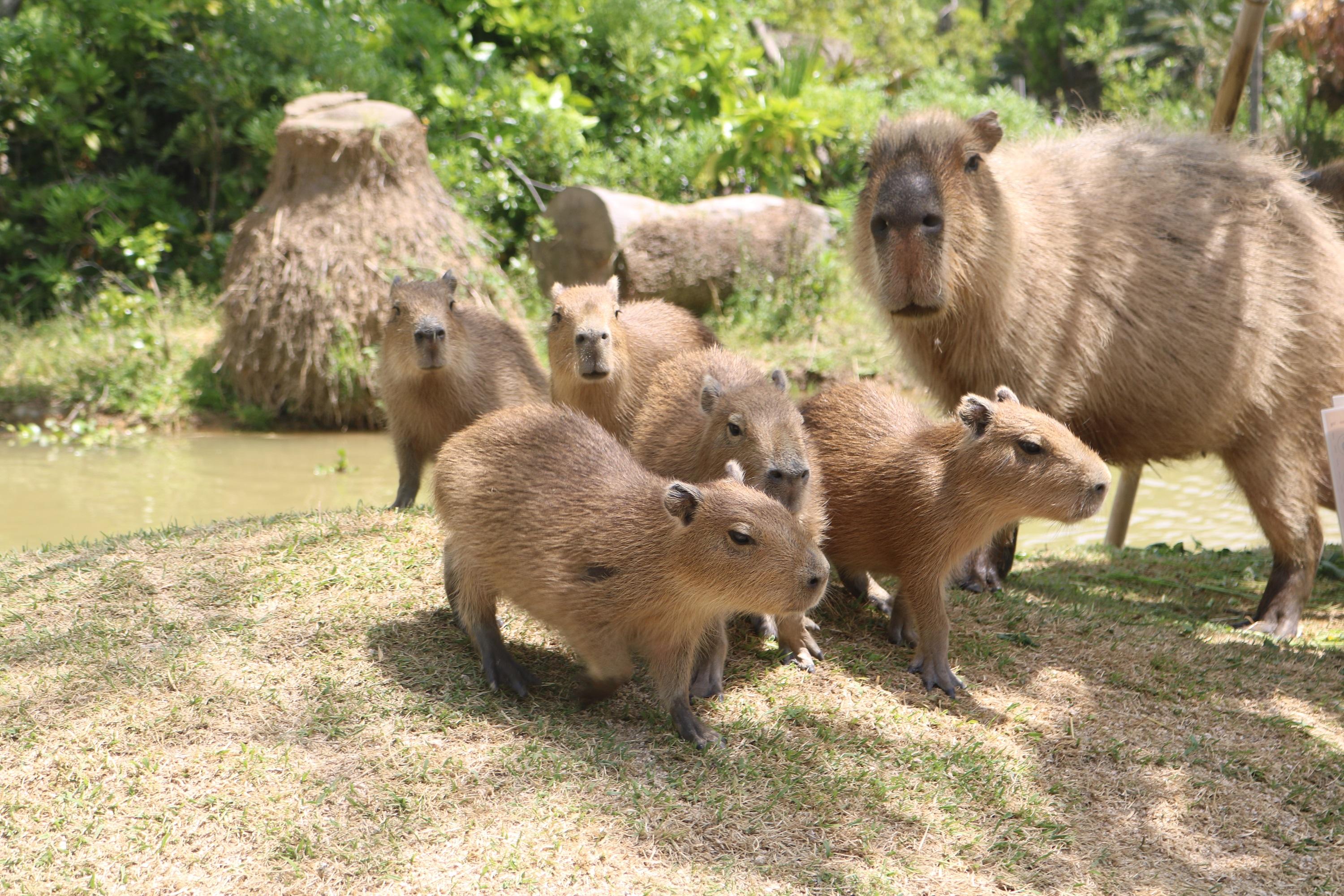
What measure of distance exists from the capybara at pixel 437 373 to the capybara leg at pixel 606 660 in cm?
243

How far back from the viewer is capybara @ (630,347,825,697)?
4031 millimetres

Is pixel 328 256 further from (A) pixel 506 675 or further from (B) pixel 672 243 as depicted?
(A) pixel 506 675

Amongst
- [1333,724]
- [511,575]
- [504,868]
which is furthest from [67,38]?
[1333,724]

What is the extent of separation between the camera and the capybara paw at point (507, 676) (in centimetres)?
392

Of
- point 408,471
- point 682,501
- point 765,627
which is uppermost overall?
point 682,501

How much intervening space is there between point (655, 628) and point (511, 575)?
0.51 meters

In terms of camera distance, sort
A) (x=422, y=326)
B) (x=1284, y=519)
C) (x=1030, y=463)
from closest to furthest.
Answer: (x=1030, y=463) → (x=1284, y=519) → (x=422, y=326)

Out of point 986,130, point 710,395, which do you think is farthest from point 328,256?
point 986,130

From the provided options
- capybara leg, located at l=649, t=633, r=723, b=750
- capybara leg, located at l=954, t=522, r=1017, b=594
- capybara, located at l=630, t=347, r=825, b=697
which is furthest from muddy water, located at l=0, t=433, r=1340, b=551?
capybara leg, located at l=649, t=633, r=723, b=750

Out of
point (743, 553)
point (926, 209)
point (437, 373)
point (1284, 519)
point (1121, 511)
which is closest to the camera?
point (743, 553)

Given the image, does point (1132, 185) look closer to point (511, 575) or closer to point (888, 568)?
point (888, 568)

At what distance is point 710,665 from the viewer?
13.3ft

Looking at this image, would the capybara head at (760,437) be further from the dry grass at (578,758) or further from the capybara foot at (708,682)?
the dry grass at (578,758)

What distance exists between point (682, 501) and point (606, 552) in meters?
0.30
